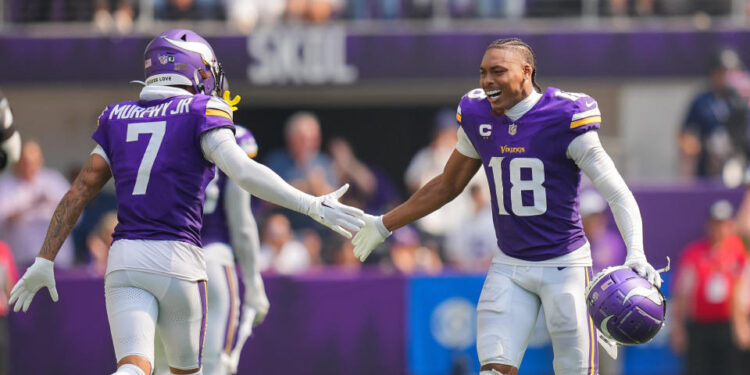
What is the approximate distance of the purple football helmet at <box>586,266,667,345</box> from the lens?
546 cm

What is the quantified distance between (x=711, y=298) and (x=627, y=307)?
16.5 ft

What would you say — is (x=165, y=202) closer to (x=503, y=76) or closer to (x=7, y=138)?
(x=503, y=76)

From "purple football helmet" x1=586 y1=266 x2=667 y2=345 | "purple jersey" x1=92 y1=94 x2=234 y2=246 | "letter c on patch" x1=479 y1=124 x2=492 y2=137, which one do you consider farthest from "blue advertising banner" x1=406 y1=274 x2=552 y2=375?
"purple jersey" x1=92 y1=94 x2=234 y2=246

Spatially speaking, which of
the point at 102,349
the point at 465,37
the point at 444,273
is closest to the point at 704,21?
the point at 465,37

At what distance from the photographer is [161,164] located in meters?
5.44

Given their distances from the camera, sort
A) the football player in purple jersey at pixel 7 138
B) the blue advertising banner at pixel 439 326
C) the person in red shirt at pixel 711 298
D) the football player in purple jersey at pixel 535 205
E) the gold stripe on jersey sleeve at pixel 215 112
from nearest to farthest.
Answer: the gold stripe on jersey sleeve at pixel 215 112, the football player in purple jersey at pixel 535 205, the football player in purple jersey at pixel 7 138, the blue advertising banner at pixel 439 326, the person in red shirt at pixel 711 298

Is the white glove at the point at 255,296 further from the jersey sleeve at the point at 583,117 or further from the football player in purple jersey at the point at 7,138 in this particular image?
the jersey sleeve at the point at 583,117

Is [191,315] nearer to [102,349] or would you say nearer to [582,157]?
[582,157]

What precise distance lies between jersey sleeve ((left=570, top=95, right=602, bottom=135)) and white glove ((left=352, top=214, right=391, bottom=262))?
1160 mm

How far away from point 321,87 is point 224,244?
5693 millimetres

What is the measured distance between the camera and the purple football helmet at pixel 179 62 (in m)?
5.67

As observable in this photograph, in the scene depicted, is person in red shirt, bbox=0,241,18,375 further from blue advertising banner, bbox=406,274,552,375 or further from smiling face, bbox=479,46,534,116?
smiling face, bbox=479,46,534,116

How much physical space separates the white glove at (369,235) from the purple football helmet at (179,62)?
42.9 inches

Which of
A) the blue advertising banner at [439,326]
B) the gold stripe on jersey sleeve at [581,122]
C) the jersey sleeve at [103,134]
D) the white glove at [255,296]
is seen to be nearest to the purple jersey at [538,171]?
the gold stripe on jersey sleeve at [581,122]
